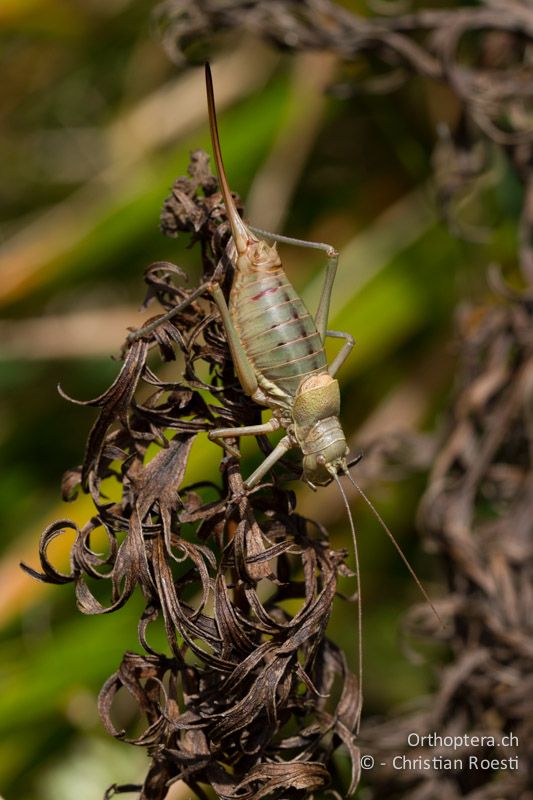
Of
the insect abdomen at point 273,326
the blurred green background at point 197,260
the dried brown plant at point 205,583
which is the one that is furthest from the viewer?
the blurred green background at point 197,260

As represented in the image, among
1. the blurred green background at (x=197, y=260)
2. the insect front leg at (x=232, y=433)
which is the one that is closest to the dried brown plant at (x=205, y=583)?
the insect front leg at (x=232, y=433)

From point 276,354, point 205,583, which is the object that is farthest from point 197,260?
point 205,583

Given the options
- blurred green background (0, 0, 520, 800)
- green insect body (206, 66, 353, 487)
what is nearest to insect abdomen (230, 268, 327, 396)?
green insect body (206, 66, 353, 487)

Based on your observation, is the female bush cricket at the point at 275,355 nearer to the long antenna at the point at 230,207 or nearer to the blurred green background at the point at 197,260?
the long antenna at the point at 230,207

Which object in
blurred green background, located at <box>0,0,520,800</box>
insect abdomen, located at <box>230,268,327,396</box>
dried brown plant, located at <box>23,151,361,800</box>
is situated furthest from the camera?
blurred green background, located at <box>0,0,520,800</box>

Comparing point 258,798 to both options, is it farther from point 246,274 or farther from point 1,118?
point 1,118

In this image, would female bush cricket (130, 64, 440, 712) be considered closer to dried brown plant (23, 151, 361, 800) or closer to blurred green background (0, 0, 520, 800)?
dried brown plant (23, 151, 361, 800)

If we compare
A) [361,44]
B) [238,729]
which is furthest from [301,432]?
[361,44]
